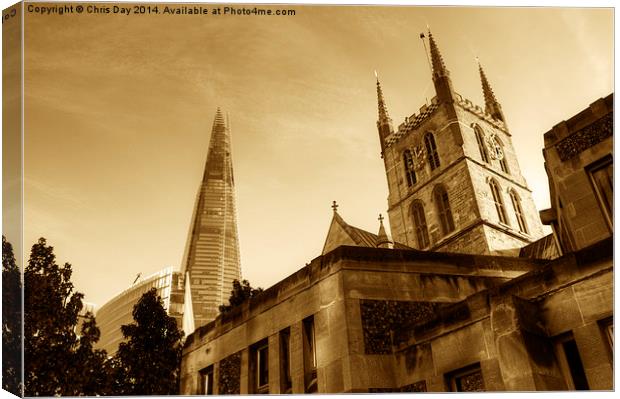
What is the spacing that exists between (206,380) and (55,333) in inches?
288

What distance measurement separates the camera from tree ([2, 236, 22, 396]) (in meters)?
11.1

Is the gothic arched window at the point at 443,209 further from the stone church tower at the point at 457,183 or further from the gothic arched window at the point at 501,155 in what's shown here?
the gothic arched window at the point at 501,155

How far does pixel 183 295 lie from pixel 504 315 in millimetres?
67110

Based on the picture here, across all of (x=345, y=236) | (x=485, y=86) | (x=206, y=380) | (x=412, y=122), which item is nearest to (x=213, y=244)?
(x=412, y=122)

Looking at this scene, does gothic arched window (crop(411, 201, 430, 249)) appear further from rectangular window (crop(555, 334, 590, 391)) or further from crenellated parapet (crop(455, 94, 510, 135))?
rectangular window (crop(555, 334, 590, 391))

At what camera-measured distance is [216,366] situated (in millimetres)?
14859

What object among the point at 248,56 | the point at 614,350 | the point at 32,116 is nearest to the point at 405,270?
the point at 614,350

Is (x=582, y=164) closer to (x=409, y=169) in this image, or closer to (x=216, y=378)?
(x=216, y=378)

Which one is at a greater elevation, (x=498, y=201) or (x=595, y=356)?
(x=498, y=201)

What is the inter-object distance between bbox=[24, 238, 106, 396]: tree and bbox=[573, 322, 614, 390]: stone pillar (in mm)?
13679

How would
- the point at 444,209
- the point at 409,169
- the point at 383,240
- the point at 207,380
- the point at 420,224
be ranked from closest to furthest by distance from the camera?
1. the point at 207,380
2. the point at 383,240
3. the point at 444,209
4. the point at 420,224
5. the point at 409,169

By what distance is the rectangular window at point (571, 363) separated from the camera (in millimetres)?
9422

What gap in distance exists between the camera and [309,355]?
12.7m

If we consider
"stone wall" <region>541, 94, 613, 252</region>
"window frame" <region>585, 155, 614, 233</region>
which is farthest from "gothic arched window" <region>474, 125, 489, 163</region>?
"window frame" <region>585, 155, 614, 233</region>
